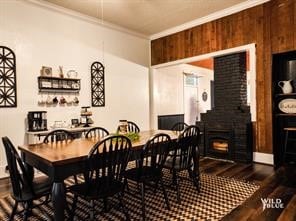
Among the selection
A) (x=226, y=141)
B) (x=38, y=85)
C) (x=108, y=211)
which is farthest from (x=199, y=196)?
(x=38, y=85)

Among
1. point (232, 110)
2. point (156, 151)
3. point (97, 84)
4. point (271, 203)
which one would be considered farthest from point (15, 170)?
point (232, 110)

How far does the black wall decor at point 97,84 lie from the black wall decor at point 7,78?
61.0 inches

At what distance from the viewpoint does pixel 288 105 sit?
4027 millimetres

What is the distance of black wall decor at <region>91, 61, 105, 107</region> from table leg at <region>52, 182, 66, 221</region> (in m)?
3.19

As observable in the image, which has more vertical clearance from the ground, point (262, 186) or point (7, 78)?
point (7, 78)

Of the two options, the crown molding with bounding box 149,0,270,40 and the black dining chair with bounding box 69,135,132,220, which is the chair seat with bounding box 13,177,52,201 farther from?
the crown molding with bounding box 149,0,270,40

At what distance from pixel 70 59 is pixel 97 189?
3.28 meters

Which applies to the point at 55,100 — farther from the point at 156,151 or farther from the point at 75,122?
the point at 156,151

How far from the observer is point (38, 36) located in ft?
13.5

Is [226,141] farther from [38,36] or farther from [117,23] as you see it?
[38,36]

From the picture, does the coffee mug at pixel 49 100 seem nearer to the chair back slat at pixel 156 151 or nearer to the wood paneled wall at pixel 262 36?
the chair back slat at pixel 156 151

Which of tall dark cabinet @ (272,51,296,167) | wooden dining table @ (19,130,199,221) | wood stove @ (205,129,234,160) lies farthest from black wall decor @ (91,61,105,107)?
tall dark cabinet @ (272,51,296,167)

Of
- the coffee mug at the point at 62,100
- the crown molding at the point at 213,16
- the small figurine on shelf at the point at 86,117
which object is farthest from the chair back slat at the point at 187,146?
the crown molding at the point at 213,16

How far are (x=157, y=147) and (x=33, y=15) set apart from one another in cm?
343
